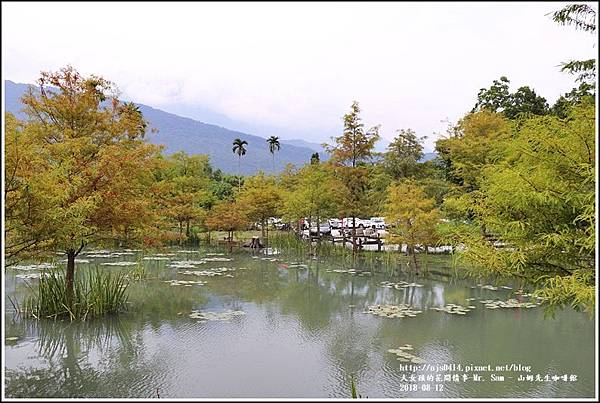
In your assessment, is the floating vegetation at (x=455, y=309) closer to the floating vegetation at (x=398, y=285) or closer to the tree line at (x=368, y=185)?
the tree line at (x=368, y=185)

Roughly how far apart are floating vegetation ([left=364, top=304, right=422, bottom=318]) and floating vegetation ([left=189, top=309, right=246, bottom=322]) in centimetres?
246

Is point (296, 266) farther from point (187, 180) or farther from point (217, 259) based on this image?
point (187, 180)

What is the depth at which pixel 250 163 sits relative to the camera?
630 feet

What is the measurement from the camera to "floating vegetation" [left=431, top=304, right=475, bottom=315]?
30.2 feet

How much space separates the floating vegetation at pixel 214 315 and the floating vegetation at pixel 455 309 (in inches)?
148

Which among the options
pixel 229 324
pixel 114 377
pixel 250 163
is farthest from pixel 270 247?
pixel 250 163

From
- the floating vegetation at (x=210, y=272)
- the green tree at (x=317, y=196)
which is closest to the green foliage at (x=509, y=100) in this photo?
the green tree at (x=317, y=196)

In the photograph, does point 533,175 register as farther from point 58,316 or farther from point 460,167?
point 460,167

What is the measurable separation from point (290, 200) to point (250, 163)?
17406cm

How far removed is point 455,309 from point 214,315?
451 centimetres

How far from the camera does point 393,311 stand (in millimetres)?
9211

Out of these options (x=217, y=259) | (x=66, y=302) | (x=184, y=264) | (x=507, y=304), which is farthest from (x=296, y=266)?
(x=66, y=302)

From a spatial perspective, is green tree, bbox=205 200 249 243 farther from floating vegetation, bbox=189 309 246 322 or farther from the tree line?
floating vegetation, bbox=189 309 246 322

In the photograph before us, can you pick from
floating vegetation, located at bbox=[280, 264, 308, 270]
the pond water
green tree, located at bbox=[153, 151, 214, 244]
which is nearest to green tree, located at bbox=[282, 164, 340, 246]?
floating vegetation, located at bbox=[280, 264, 308, 270]
